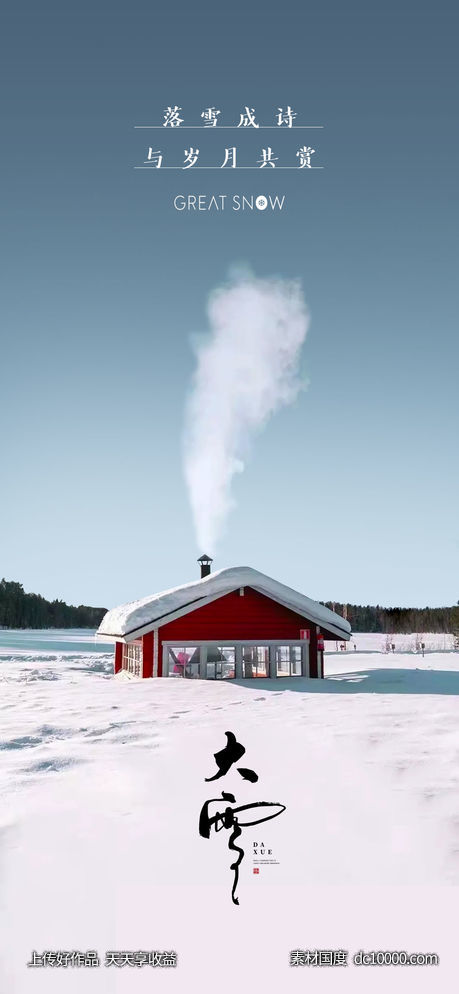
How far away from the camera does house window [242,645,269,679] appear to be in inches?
892

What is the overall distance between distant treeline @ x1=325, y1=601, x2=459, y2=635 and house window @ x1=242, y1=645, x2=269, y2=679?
5341 centimetres

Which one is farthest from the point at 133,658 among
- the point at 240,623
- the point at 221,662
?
the point at 240,623

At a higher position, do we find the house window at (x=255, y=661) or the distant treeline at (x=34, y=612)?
the distant treeline at (x=34, y=612)

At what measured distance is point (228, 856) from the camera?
5.35 m

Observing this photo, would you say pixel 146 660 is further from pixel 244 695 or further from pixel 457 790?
pixel 457 790

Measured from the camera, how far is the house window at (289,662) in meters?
23.1

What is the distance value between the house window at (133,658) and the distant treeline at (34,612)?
86.8m

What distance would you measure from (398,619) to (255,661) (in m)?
89.2

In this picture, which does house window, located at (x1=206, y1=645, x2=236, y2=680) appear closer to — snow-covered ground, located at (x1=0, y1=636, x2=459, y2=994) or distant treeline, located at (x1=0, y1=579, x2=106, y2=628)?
snow-covered ground, located at (x1=0, y1=636, x2=459, y2=994)

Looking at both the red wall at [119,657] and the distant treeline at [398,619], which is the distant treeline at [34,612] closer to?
the distant treeline at [398,619]

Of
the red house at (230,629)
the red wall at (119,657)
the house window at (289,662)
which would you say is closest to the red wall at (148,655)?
the red house at (230,629)

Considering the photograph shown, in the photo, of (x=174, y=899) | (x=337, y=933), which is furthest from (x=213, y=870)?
(x=337, y=933)

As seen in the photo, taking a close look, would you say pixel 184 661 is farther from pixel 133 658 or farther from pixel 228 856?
pixel 228 856

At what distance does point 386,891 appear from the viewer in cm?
478
